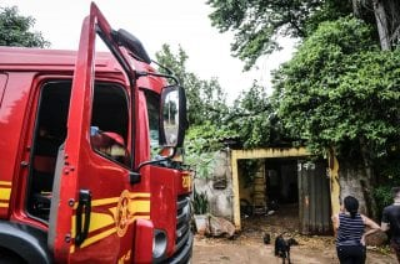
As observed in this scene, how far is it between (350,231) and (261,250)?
452 cm

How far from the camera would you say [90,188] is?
224 cm

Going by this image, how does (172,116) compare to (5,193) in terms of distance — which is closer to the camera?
(5,193)

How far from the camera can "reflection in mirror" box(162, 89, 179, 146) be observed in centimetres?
317

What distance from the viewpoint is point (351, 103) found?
8.48 meters

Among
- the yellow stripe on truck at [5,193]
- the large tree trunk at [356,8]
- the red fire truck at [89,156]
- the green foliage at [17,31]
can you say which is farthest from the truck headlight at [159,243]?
the green foliage at [17,31]

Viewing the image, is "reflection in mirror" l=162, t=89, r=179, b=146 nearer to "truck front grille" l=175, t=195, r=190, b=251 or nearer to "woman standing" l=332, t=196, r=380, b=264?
"truck front grille" l=175, t=195, r=190, b=251

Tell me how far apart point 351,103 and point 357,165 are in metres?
2.48

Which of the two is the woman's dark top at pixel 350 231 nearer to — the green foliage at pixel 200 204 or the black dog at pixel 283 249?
the black dog at pixel 283 249

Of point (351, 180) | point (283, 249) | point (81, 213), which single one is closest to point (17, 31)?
point (283, 249)

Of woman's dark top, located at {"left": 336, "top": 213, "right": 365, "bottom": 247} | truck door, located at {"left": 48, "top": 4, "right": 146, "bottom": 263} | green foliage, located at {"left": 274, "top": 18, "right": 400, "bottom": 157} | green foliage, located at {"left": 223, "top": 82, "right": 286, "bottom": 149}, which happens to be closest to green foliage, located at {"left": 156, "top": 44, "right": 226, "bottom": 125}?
green foliage, located at {"left": 223, "top": 82, "right": 286, "bottom": 149}

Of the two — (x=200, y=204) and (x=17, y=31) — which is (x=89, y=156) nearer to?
(x=200, y=204)

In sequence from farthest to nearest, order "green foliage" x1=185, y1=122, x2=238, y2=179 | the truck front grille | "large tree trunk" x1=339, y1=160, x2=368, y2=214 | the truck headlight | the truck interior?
"large tree trunk" x1=339, y1=160, x2=368, y2=214, "green foliage" x1=185, y1=122, x2=238, y2=179, the truck front grille, the truck headlight, the truck interior

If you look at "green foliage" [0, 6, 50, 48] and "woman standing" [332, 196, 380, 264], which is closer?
"woman standing" [332, 196, 380, 264]

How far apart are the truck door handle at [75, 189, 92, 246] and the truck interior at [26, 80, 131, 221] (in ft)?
1.38
